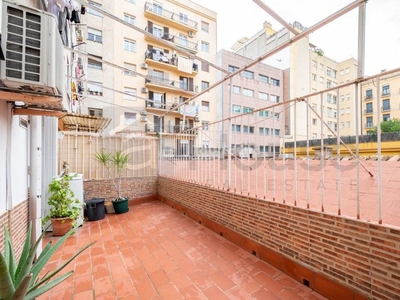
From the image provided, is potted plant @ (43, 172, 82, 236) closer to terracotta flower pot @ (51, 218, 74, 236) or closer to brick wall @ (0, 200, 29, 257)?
terracotta flower pot @ (51, 218, 74, 236)

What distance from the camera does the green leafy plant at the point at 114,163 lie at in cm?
482

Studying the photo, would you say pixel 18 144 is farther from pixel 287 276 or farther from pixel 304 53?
pixel 304 53

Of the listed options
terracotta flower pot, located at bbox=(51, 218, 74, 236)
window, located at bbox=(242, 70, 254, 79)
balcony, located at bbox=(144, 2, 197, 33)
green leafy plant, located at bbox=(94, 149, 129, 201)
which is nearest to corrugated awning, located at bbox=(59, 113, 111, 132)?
green leafy plant, located at bbox=(94, 149, 129, 201)

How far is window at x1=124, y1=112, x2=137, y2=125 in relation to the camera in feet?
48.3

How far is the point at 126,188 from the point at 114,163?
87cm

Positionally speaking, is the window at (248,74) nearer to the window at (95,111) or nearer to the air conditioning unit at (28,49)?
the window at (95,111)

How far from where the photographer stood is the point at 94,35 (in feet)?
45.5

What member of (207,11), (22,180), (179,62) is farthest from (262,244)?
(207,11)

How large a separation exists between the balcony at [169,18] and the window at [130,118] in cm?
830

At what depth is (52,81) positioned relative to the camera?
1368mm

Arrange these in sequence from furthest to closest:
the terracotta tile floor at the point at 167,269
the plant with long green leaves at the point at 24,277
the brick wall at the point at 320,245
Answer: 1. the terracotta tile floor at the point at 167,269
2. the brick wall at the point at 320,245
3. the plant with long green leaves at the point at 24,277

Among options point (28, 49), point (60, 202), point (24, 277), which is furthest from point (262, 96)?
point (24, 277)

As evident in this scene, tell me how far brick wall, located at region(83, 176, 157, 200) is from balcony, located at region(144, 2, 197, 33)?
15.5 m

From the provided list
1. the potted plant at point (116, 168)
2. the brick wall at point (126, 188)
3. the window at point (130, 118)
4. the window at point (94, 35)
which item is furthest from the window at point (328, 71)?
the potted plant at point (116, 168)
